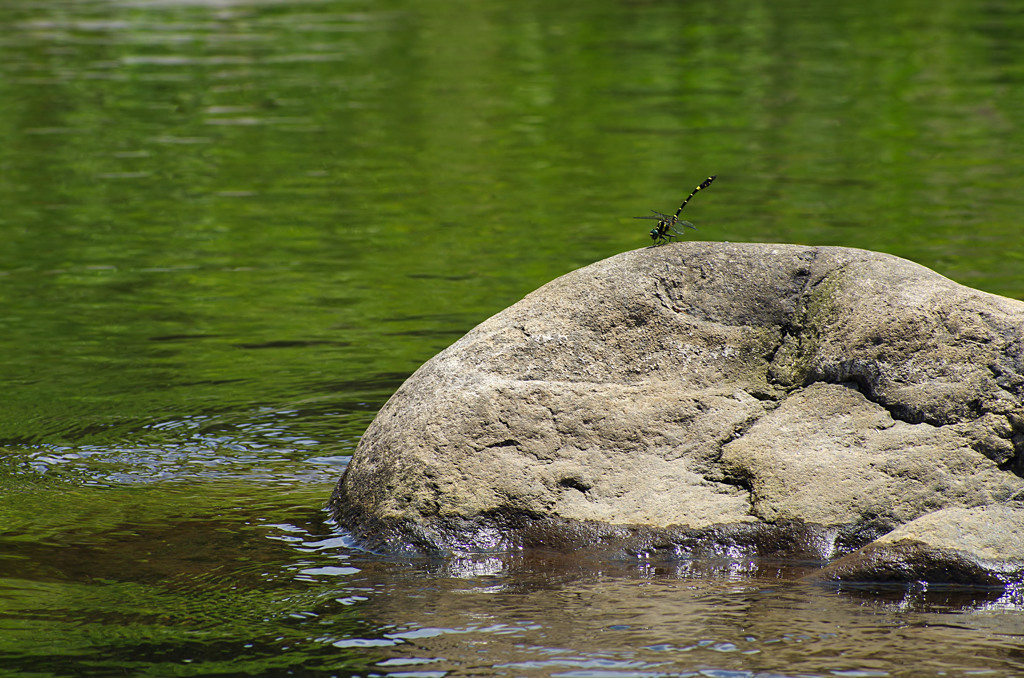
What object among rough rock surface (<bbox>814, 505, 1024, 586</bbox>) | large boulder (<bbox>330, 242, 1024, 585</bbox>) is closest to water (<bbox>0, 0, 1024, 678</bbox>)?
rough rock surface (<bbox>814, 505, 1024, 586</bbox>)

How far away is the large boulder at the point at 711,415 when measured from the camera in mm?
5859

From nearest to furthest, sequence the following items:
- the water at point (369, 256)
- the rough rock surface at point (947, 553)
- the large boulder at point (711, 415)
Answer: the water at point (369, 256) < the rough rock surface at point (947, 553) < the large boulder at point (711, 415)

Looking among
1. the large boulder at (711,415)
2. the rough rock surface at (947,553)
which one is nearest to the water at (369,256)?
the rough rock surface at (947,553)

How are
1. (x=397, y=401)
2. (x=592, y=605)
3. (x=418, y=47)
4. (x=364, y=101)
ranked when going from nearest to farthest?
(x=592, y=605) < (x=397, y=401) < (x=364, y=101) < (x=418, y=47)

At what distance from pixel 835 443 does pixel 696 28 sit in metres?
29.1

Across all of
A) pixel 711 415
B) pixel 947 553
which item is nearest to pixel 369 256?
pixel 711 415

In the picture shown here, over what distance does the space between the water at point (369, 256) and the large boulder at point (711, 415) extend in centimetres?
24

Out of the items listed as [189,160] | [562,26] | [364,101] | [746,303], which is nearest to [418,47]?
[562,26]

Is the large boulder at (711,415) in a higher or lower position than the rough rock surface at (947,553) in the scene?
higher

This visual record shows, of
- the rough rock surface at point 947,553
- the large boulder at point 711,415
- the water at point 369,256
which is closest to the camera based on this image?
the water at point 369,256

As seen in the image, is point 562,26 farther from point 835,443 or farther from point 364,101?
point 835,443

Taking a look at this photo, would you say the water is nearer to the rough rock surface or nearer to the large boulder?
the rough rock surface

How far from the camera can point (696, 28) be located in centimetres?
3391

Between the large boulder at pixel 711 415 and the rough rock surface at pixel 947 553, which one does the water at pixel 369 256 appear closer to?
the rough rock surface at pixel 947 553
